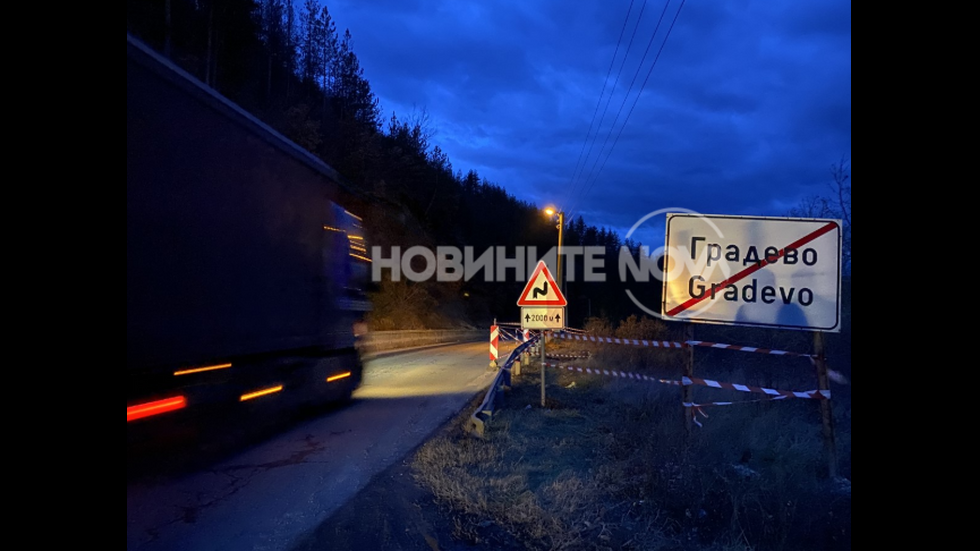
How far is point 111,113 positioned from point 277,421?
553 cm

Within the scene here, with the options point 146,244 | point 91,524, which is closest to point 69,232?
point 91,524

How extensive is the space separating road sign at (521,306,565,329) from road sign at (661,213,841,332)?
8.27 feet

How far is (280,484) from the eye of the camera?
17.8 feet

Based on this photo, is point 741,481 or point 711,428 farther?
point 711,428

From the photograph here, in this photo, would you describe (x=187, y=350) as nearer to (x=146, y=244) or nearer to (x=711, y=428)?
(x=146, y=244)

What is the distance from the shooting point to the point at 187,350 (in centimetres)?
552

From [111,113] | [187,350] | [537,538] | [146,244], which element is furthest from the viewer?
[187,350]

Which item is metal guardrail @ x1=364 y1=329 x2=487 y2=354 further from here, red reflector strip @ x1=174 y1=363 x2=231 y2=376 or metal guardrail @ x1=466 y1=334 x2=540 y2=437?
red reflector strip @ x1=174 y1=363 x2=231 y2=376

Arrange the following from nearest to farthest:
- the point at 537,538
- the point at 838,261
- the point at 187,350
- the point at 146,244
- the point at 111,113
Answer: the point at 111,113
the point at 537,538
the point at 146,244
the point at 187,350
the point at 838,261

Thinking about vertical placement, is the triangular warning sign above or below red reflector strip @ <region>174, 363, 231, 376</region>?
above

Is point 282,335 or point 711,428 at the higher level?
point 282,335

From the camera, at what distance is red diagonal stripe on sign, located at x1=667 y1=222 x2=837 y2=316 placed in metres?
6.37

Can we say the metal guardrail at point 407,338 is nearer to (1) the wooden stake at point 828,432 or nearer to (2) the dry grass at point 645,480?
(2) the dry grass at point 645,480

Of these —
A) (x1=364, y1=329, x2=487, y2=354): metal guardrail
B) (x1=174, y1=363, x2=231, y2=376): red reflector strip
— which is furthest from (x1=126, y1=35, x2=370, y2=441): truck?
(x1=364, y1=329, x2=487, y2=354): metal guardrail
